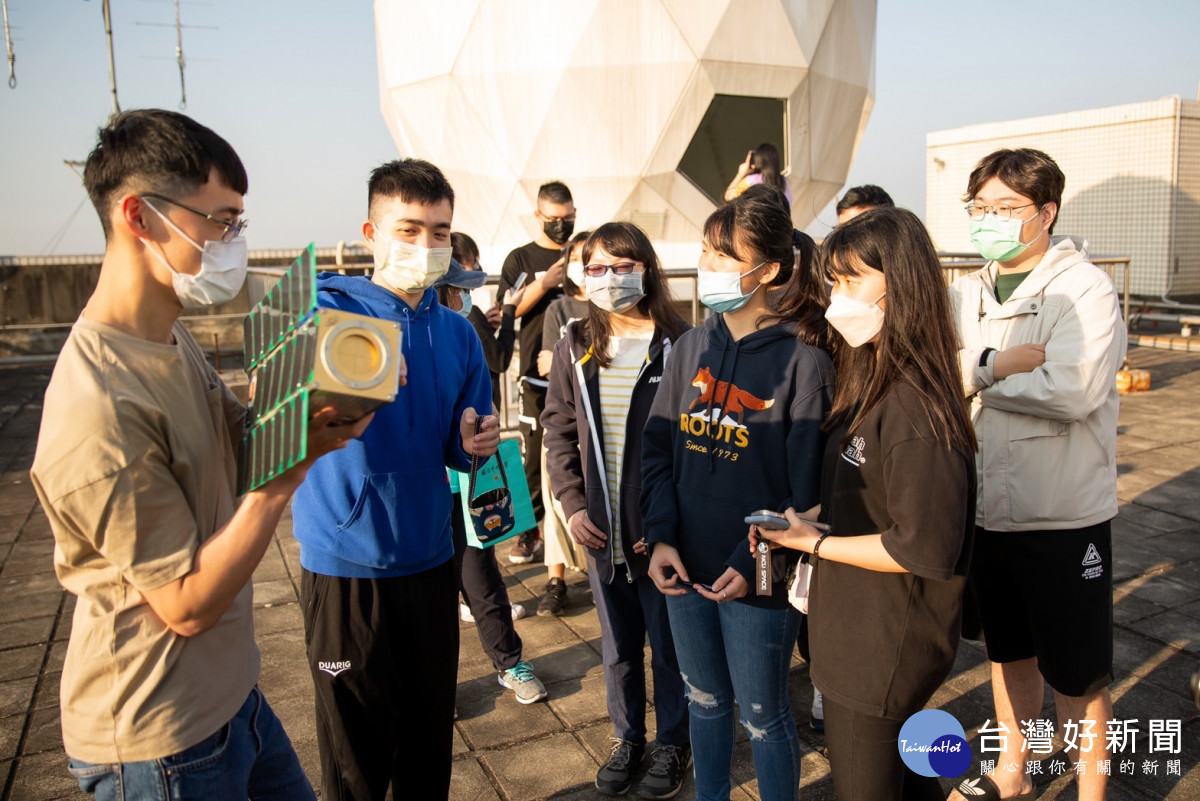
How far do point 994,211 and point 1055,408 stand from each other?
0.77 m

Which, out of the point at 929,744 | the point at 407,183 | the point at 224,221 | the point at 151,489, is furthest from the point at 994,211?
the point at 151,489

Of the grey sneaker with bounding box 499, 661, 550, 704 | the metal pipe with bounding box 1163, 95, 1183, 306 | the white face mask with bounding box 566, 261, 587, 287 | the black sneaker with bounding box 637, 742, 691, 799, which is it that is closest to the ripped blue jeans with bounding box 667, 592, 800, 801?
the black sneaker with bounding box 637, 742, 691, 799

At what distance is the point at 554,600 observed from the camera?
14.3 feet

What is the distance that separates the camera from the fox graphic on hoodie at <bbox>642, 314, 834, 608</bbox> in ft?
7.94

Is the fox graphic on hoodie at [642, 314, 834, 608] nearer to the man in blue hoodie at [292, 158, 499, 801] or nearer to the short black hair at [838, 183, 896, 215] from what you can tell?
the man in blue hoodie at [292, 158, 499, 801]

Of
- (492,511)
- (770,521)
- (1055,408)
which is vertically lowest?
(492,511)

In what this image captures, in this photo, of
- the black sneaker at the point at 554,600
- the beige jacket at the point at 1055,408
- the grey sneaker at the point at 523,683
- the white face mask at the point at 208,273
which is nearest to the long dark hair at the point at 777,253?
the beige jacket at the point at 1055,408

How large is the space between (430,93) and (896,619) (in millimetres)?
10867

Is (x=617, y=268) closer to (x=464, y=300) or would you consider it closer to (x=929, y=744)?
(x=464, y=300)

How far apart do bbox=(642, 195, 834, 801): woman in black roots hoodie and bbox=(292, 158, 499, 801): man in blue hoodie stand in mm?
629

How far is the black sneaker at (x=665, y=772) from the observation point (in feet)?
9.41

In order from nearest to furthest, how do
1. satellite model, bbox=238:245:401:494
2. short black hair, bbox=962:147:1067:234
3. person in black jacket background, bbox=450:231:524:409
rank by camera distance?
satellite model, bbox=238:245:401:494, short black hair, bbox=962:147:1067:234, person in black jacket background, bbox=450:231:524:409

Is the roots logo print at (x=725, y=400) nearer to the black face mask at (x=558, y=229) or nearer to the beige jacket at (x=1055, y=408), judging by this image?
the beige jacket at (x=1055, y=408)

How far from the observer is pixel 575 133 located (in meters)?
10.6
